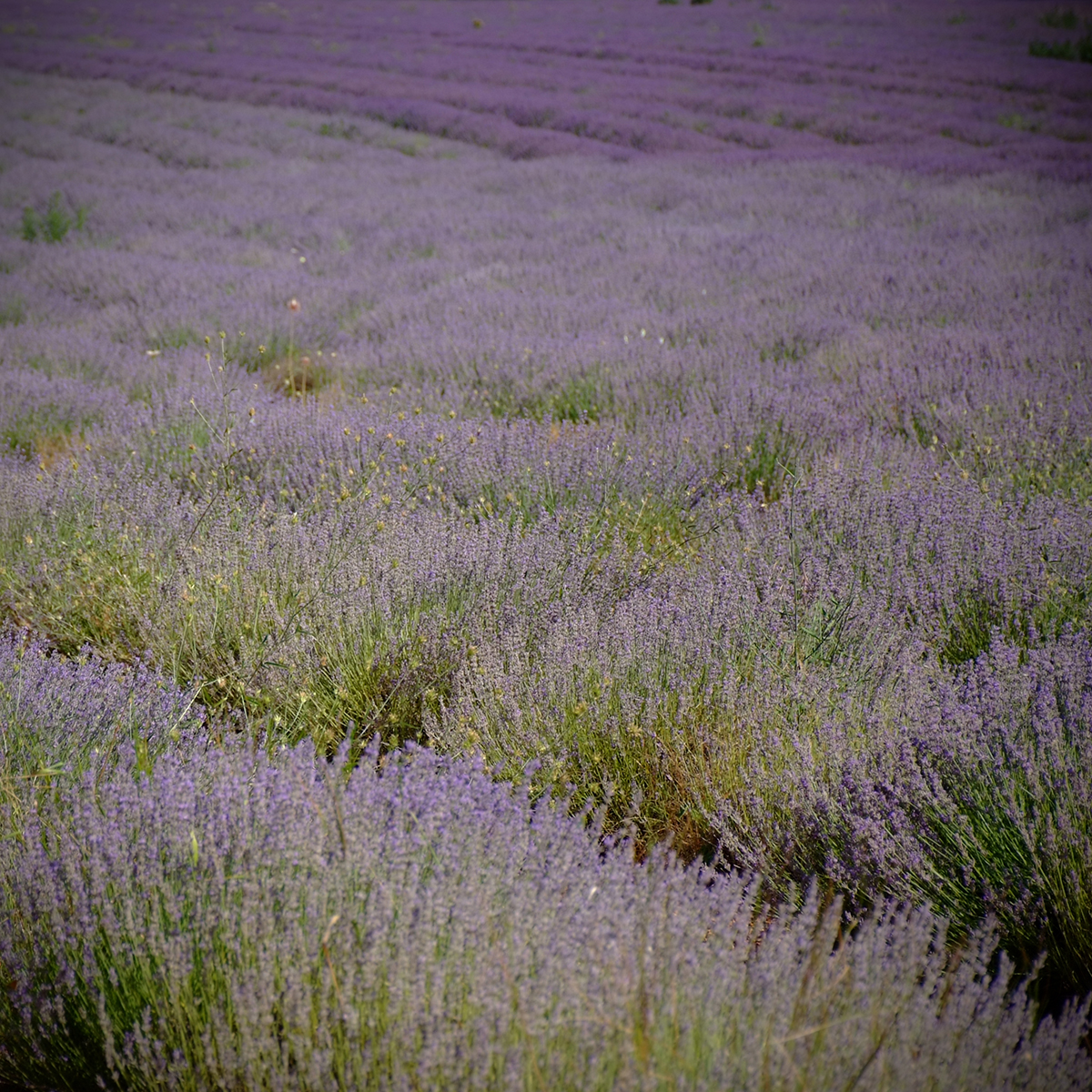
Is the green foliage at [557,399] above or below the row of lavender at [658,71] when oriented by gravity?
below

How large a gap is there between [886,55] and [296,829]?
21174 mm

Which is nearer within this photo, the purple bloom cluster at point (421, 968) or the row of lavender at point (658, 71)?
the purple bloom cluster at point (421, 968)

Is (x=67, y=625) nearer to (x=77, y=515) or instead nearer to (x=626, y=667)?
(x=77, y=515)

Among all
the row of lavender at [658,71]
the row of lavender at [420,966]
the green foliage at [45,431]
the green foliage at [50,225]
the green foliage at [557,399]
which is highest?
the row of lavender at [658,71]

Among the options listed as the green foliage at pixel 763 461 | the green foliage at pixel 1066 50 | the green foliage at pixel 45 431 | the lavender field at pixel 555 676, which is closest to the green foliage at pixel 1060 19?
the green foliage at pixel 1066 50

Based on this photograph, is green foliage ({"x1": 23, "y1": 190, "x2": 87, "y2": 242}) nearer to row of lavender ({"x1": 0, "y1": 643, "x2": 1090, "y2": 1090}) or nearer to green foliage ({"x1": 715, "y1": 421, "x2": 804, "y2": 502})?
green foliage ({"x1": 715, "y1": 421, "x2": 804, "y2": 502})

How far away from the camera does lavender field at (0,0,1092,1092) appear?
3.45ft

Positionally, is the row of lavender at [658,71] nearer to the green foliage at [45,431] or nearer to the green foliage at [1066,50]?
the green foliage at [1066,50]

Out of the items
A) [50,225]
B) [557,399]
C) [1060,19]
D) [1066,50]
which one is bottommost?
[557,399]

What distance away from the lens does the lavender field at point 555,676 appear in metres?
1.05

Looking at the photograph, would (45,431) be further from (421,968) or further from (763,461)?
(421,968)

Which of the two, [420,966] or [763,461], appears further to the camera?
[763,461]

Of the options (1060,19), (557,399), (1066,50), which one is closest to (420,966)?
(557,399)

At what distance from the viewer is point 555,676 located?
1.91 metres
